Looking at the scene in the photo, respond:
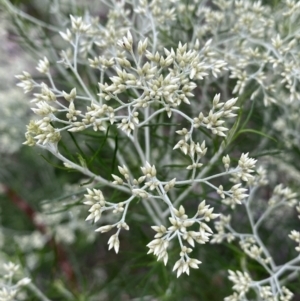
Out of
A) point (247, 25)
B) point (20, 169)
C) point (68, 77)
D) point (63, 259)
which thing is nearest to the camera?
point (247, 25)

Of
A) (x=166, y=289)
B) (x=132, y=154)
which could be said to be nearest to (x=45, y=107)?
(x=132, y=154)

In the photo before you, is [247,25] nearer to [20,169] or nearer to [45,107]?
[45,107]

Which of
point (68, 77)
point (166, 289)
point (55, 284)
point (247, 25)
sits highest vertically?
point (68, 77)

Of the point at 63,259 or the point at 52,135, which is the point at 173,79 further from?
the point at 63,259

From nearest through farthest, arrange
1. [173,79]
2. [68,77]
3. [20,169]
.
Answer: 1. [173,79]
2. [68,77]
3. [20,169]

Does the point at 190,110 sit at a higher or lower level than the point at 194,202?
higher

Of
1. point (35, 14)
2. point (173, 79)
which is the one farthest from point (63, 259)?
point (35, 14)

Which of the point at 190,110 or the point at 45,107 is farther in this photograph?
the point at 190,110
